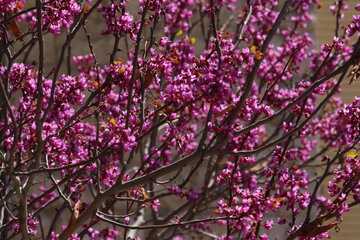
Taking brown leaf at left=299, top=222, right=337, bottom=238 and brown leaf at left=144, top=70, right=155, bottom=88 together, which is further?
brown leaf at left=299, top=222, right=337, bottom=238

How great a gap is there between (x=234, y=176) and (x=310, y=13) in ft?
12.4

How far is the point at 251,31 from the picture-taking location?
5.41m

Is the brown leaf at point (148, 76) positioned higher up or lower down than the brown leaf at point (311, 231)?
higher up

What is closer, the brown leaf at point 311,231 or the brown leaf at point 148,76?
the brown leaf at point 148,76

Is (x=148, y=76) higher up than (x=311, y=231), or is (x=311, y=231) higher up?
(x=148, y=76)

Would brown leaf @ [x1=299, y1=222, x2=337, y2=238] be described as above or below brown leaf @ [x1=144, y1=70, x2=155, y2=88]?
below

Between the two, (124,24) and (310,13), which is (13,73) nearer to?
(124,24)

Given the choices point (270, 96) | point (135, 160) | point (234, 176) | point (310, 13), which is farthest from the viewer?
point (310, 13)

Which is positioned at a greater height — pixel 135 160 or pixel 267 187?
pixel 135 160

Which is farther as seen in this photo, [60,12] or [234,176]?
[234,176]

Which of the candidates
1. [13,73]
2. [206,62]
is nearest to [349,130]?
[206,62]

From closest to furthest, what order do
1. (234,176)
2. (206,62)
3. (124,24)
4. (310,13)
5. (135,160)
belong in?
1. (206,62)
2. (124,24)
3. (234,176)
4. (135,160)
5. (310,13)

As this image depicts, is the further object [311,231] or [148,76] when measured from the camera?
[311,231]

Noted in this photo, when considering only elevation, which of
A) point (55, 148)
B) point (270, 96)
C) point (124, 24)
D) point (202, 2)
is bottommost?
point (55, 148)
